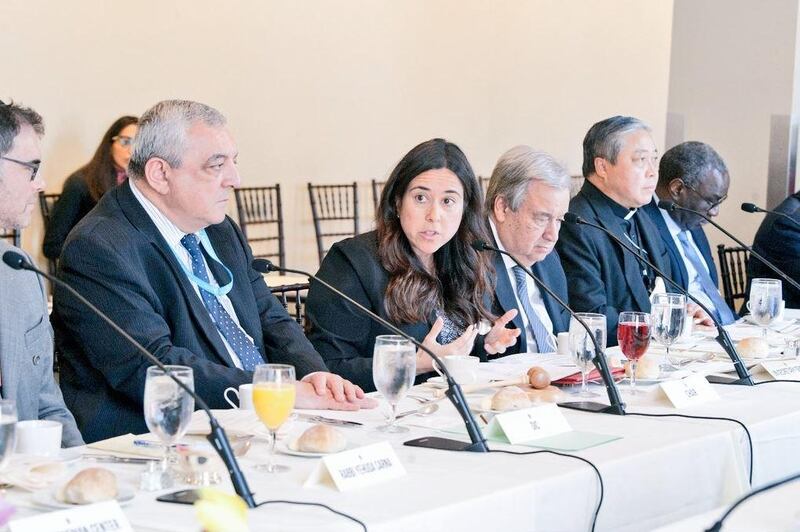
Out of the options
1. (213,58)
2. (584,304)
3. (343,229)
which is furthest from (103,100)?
(584,304)

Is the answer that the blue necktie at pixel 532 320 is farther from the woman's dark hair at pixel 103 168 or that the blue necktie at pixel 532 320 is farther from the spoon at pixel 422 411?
the woman's dark hair at pixel 103 168

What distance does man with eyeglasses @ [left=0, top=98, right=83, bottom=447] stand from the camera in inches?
86.5

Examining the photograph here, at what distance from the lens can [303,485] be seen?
1.56 m

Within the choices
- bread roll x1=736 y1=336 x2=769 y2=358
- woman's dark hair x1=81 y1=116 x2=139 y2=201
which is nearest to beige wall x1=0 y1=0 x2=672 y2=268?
woman's dark hair x1=81 y1=116 x2=139 y2=201

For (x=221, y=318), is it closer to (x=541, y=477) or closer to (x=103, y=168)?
(x=541, y=477)

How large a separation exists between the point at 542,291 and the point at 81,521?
7.41 ft

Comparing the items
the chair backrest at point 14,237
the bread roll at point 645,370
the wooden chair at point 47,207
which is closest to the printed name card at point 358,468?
the bread roll at point 645,370

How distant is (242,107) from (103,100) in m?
0.94

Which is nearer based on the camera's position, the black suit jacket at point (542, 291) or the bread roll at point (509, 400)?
the bread roll at point (509, 400)

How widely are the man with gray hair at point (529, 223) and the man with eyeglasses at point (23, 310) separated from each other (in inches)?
55.6

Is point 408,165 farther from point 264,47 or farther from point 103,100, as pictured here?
point 264,47

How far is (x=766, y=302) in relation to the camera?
10.2ft

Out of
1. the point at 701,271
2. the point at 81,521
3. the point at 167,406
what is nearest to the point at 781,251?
the point at 701,271

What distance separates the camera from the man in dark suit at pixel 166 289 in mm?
2416
